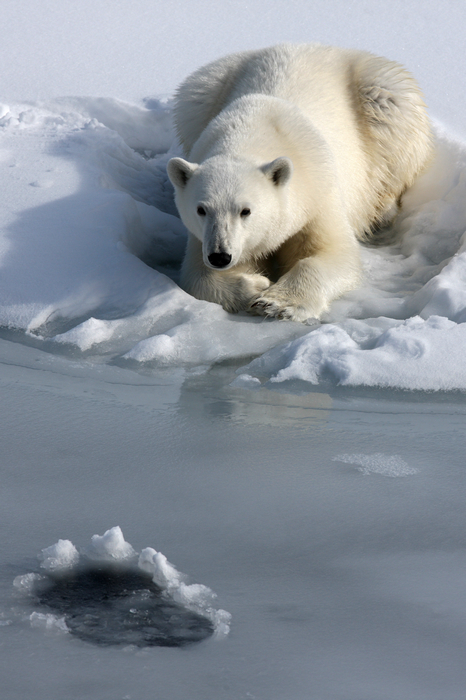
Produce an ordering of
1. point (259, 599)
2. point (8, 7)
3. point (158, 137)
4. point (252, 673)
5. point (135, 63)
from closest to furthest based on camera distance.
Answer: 1. point (252, 673)
2. point (259, 599)
3. point (158, 137)
4. point (135, 63)
5. point (8, 7)

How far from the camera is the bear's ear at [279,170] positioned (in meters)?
3.32

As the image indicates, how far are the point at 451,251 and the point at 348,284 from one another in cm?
78

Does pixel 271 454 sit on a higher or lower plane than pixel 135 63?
lower

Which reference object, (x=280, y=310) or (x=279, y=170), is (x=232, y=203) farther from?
(x=280, y=310)

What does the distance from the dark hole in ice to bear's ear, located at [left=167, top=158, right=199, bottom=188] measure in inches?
85.4

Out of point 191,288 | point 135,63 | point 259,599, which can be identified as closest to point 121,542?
point 259,599

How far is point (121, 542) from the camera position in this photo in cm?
173

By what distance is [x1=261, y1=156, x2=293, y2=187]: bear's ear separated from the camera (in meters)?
3.32

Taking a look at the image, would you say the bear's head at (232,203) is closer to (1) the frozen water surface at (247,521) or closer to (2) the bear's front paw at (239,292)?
(2) the bear's front paw at (239,292)

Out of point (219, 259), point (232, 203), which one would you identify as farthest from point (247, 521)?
point (232, 203)

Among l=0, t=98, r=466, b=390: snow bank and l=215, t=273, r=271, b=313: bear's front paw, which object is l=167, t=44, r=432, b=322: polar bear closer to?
l=215, t=273, r=271, b=313: bear's front paw

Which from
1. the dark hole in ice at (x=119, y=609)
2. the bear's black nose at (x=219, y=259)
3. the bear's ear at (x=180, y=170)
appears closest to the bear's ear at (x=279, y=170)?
the bear's ear at (x=180, y=170)

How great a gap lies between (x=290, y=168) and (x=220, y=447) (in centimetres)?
155

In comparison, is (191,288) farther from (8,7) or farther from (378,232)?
(8,7)
